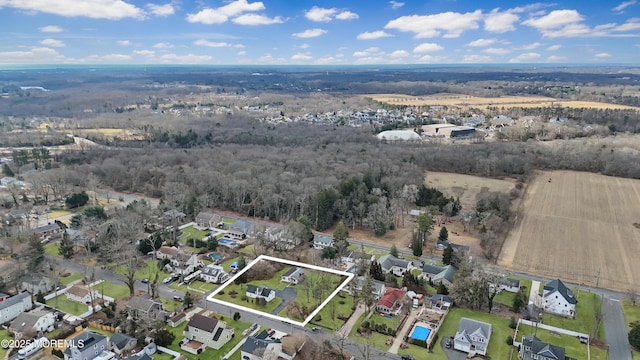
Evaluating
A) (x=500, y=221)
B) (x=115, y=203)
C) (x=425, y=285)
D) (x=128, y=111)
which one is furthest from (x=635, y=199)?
(x=128, y=111)

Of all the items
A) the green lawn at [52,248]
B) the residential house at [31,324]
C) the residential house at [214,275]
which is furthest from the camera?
the green lawn at [52,248]

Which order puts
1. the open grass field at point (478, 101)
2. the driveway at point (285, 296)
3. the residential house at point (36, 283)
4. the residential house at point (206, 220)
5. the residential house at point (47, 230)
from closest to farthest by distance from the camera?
the driveway at point (285, 296) → the residential house at point (36, 283) → the residential house at point (47, 230) → the residential house at point (206, 220) → the open grass field at point (478, 101)

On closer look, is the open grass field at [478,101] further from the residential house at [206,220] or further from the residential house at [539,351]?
the residential house at [539,351]

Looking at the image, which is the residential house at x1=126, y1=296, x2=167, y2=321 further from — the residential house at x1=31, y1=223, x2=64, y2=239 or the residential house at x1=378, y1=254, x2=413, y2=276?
the residential house at x1=31, y1=223, x2=64, y2=239

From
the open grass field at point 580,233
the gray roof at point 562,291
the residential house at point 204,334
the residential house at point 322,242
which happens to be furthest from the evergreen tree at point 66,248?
the gray roof at point 562,291

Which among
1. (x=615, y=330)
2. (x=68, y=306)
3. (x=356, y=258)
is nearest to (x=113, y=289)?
(x=68, y=306)

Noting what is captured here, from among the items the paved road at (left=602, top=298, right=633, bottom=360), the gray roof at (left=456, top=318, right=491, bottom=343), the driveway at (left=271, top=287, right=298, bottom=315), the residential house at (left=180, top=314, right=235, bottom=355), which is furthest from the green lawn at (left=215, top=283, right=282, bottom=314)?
the paved road at (left=602, top=298, right=633, bottom=360)

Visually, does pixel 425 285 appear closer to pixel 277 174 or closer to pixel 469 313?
pixel 469 313
